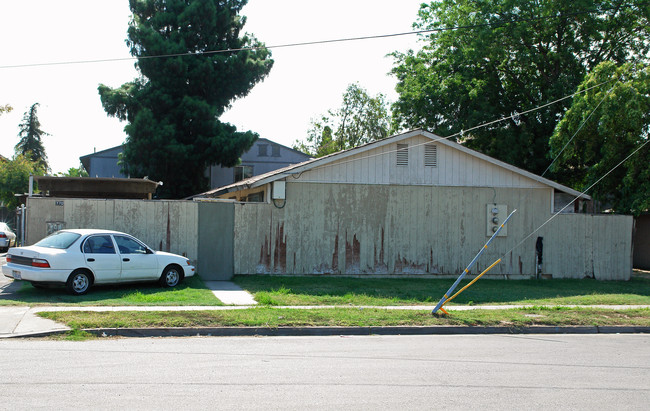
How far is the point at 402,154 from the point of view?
58.9 ft

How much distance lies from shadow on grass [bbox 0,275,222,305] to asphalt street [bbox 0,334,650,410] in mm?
3019

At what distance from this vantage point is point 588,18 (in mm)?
26453

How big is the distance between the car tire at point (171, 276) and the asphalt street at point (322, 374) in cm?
514

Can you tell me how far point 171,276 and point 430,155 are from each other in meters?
8.55

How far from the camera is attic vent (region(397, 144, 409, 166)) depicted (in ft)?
58.7

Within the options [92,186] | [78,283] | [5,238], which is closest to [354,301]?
[78,283]

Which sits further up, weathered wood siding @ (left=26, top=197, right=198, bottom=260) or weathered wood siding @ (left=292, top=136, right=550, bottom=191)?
weathered wood siding @ (left=292, top=136, right=550, bottom=191)

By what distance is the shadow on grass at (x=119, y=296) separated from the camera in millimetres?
12234

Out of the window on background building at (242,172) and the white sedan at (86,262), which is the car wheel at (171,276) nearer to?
the white sedan at (86,262)

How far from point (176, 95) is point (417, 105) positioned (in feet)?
41.6

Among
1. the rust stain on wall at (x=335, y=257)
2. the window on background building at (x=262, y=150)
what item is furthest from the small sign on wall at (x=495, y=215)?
the window on background building at (x=262, y=150)

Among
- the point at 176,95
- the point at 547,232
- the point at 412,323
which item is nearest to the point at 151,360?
the point at 412,323

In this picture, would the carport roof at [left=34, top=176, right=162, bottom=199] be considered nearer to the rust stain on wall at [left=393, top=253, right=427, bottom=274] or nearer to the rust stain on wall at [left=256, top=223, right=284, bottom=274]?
the rust stain on wall at [left=256, top=223, right=284, bottom=274]

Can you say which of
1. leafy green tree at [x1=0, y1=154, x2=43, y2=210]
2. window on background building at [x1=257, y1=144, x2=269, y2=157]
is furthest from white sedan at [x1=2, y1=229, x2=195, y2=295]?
leafy green tree at [x1=0, y1=154, x2=43, y2=210]
